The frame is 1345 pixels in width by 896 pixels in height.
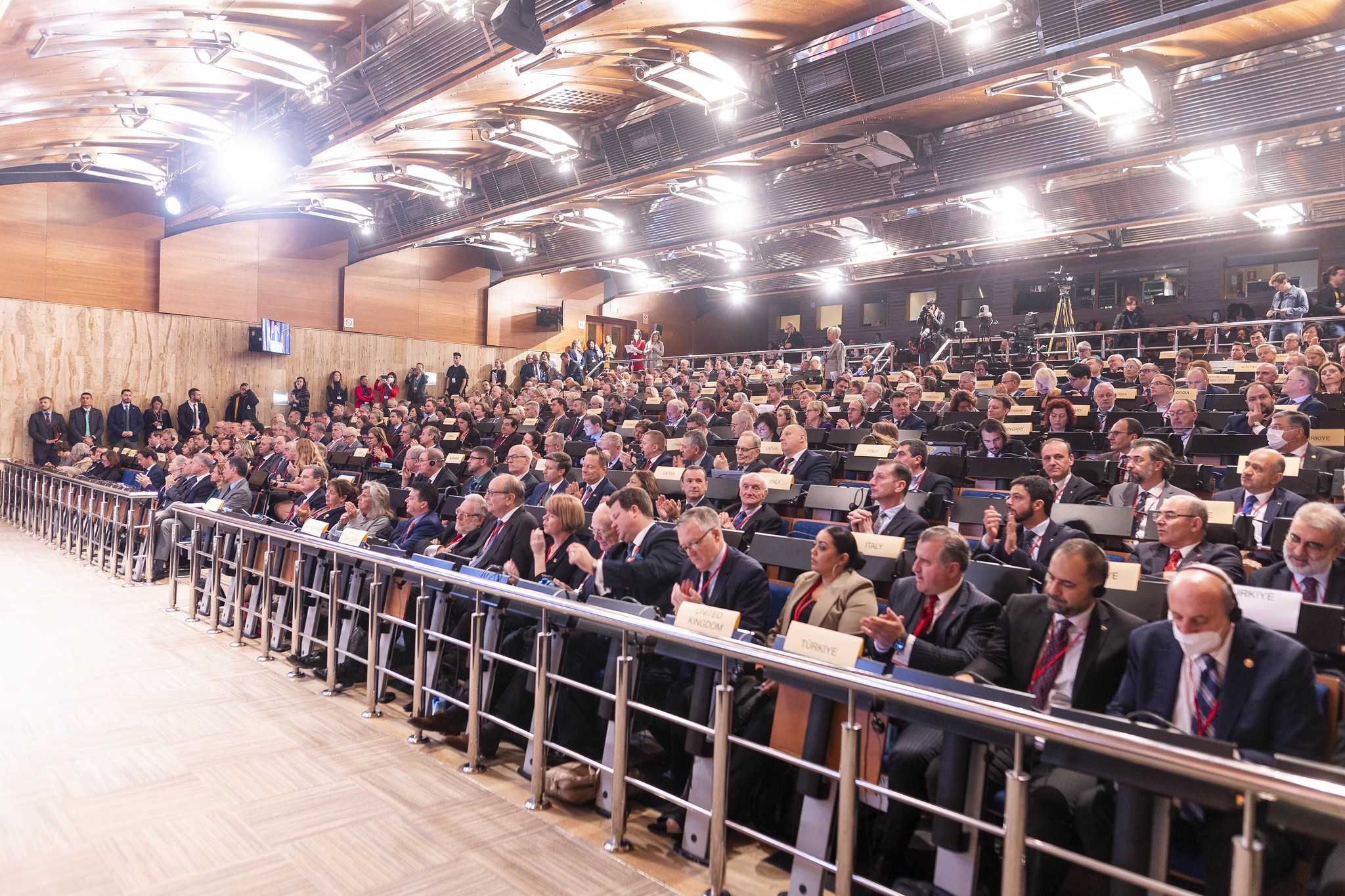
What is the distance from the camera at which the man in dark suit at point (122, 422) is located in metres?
12.1

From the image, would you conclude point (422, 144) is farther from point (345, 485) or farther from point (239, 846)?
point (239, 846)

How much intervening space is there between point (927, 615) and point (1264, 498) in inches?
81.1

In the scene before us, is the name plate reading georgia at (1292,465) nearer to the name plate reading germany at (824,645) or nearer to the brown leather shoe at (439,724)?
the name plate reading germany at (824,645)

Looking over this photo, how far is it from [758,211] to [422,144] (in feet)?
14.9

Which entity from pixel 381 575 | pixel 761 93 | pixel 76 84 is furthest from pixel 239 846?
pixel 76 84

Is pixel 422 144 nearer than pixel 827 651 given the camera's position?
No

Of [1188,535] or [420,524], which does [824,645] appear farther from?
[420,524]

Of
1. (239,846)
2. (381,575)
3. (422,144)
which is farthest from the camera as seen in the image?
(422,144)

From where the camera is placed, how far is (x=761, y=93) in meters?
7.73

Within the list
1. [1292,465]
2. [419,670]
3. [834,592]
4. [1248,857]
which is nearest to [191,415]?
[419,670]

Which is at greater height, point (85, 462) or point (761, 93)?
point (761, 93)

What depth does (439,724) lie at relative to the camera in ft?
11.2

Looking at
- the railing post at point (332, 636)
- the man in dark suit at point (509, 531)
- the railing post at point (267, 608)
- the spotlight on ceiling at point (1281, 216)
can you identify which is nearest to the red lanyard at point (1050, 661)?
the man in dark suit at point (509, 531)

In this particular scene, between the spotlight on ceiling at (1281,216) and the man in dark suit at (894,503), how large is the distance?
978 cm
